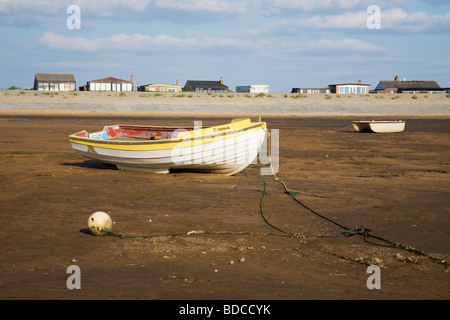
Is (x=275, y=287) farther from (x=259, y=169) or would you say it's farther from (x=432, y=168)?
(x=432, y=168)

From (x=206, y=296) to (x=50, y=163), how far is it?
11.5m

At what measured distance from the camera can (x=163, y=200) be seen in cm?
1026

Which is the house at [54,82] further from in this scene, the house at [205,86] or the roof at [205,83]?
the roof at [205,83]

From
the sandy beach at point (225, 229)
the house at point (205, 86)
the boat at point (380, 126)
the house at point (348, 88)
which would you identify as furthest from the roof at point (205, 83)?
the sandy beach at point (225, 229)

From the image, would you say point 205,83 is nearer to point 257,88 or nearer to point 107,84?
point 257,88

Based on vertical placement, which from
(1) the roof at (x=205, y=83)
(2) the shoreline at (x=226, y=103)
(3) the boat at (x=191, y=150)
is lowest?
(3) the boat at (x=191, y=150)

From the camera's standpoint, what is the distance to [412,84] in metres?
107

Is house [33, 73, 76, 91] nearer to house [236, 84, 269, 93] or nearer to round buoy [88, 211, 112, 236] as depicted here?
house [236, 84, 269, 93]

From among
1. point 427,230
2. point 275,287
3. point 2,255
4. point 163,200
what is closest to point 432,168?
point 427,230

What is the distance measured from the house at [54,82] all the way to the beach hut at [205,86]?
21399mm

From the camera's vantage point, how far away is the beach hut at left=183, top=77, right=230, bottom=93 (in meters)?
96.8

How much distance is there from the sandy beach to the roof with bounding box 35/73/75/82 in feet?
256

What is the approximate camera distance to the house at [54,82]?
293 feet

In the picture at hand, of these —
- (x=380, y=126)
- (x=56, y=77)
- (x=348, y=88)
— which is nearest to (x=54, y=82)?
(x=56, y=77)
